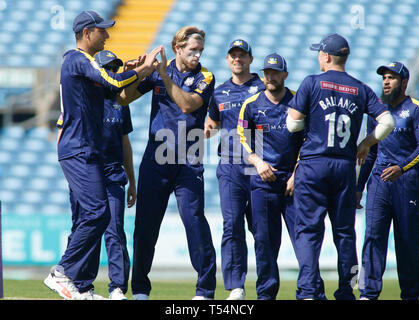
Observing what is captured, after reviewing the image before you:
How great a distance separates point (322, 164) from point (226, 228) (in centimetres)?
122

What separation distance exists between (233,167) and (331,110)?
50.4 inches

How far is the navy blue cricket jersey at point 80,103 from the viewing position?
5.68 meters

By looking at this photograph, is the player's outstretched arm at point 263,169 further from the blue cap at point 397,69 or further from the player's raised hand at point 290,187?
the blue cap at point 397,69

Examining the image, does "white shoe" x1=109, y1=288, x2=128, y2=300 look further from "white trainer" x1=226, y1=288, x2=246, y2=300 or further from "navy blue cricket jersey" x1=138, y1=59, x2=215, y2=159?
"navy blue cricket jersey" x1=138, y1=59, x2=215, y2=159

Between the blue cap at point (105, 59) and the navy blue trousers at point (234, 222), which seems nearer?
the navy blue trousers at point (234, 222)

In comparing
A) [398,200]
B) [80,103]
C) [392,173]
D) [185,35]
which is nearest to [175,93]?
[185,35]

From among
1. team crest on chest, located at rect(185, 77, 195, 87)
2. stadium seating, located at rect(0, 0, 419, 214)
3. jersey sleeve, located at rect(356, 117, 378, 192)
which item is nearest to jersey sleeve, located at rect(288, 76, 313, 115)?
team crest on chest, located at rect(185, 77, 195, 87)

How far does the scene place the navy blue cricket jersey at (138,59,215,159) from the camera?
624 centimetres

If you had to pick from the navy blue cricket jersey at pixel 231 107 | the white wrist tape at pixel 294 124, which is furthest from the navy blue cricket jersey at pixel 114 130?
the white wrist tape at pixel 294 124

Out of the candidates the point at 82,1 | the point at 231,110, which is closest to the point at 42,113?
the point at 82,1


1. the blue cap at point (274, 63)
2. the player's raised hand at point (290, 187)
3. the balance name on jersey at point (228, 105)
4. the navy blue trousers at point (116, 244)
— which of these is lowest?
the navy blue trousers at point (116, 244)

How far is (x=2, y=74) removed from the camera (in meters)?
15.8

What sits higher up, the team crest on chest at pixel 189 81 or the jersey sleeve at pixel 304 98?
the team crest on chest at pixel 189 81
